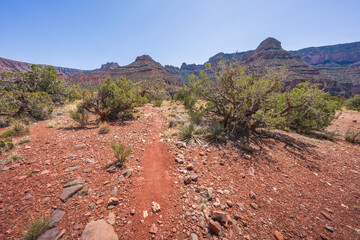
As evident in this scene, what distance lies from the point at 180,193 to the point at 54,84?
1500cm

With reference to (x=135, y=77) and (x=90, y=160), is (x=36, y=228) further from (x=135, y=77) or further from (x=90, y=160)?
(x=135, y=77)

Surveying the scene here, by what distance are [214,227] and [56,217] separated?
281 centimetres

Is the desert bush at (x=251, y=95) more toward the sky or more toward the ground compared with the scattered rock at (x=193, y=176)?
more toward the sky

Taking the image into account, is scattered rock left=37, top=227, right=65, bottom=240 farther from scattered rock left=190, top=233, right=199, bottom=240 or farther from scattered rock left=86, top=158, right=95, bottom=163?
scattered rock left=190, top=233, right=199, bottom=240

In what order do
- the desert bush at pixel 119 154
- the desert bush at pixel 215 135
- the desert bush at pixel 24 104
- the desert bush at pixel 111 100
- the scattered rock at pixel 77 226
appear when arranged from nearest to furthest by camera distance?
the scattered rock at pixel 77 226, the desert bush at pixel 119 154, the desert bush at pixel 215 135, the desert bush at pixel 24 104, the desert bush at pixel 111 100

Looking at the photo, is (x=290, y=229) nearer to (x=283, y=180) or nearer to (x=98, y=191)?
(x=283, y=180)

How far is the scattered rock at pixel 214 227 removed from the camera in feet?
7.13

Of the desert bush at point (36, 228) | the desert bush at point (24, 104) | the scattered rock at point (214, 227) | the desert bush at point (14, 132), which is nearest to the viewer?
the desert bush at point (36, 228)

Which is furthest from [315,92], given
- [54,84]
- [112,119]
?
[54,84]

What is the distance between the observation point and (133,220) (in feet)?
7.40

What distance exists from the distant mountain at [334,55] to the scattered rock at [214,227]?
204385mm

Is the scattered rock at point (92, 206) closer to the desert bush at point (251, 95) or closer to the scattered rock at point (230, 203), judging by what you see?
the scattered rock at point (230, 203)

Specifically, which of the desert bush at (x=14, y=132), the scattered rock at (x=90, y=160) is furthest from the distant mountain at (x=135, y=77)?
the scattered rock at (x=90, y=160)

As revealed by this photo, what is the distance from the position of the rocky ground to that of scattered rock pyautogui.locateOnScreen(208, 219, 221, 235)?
0.7 inches
